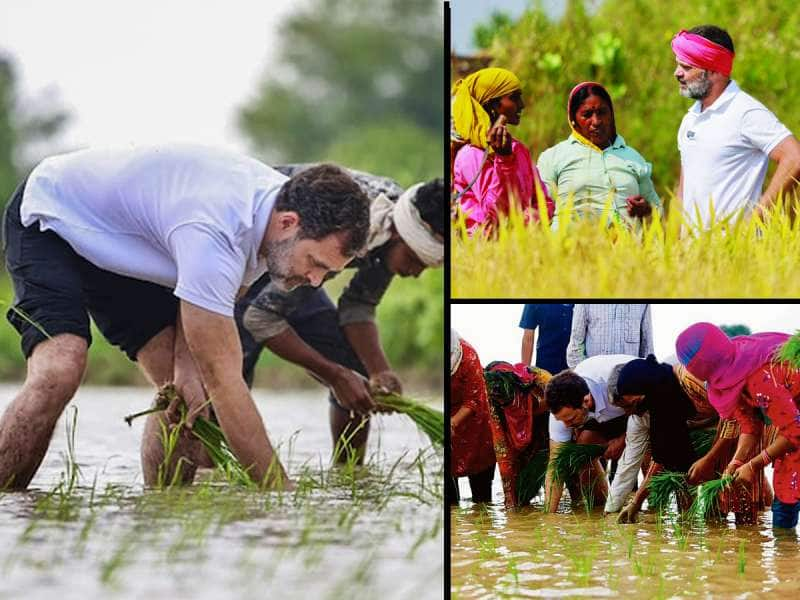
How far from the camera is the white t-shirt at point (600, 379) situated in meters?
6.25

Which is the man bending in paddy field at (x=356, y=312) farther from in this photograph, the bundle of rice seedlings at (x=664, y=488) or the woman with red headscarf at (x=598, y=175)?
the bundle of rice seedlings at (x=664, y=488)

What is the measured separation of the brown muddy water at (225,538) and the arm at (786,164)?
6.53ft

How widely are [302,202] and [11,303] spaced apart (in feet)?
4.40

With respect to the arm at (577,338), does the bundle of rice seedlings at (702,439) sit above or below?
below

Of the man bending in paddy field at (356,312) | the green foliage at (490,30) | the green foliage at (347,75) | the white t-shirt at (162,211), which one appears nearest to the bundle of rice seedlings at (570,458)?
the man bending in paddy field at (356,312)

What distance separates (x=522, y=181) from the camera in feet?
20.0

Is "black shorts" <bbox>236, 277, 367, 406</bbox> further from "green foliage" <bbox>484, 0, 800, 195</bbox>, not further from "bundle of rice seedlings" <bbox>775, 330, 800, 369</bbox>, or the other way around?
"bundle of rice seedlings" <bbox>775, 330, 800, 369</bbox>

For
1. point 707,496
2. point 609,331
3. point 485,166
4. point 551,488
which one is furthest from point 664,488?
point 485,166

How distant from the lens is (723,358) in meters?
5.98

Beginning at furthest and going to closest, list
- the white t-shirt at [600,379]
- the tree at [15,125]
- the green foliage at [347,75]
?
the green foliage at [347,75] → the tree at [15,125] → the white t-shirt at [600,379]

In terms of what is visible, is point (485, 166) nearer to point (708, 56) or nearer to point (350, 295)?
point (350, 295)

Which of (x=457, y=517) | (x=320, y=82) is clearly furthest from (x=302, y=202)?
(x=320, y=82)

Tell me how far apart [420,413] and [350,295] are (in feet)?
2.16

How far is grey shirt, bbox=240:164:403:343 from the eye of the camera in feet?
21.0
